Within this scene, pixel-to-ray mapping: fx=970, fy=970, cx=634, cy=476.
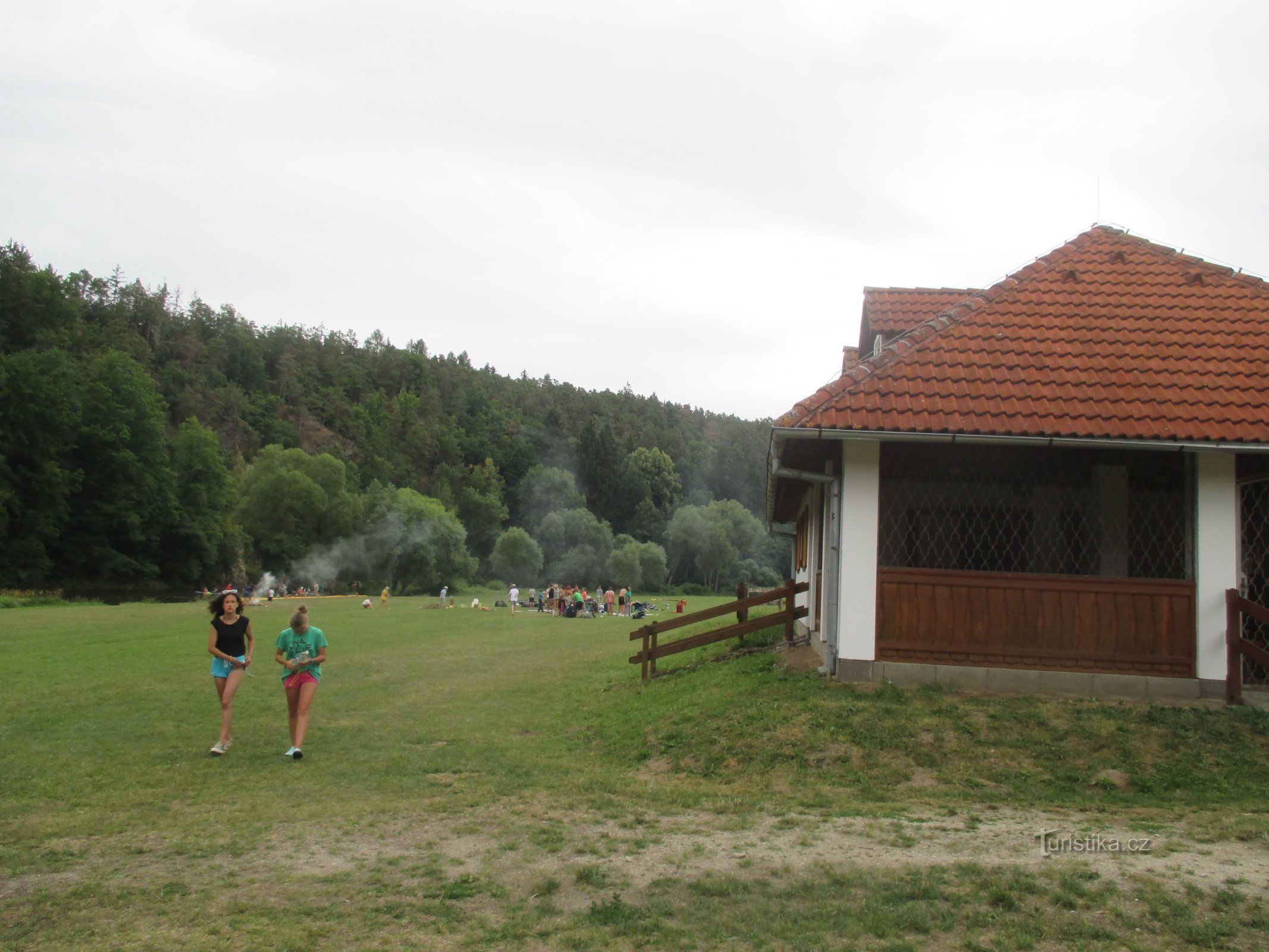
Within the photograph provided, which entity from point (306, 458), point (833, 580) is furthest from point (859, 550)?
point (306, 458)

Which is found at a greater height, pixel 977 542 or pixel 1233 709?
pixel 977 542

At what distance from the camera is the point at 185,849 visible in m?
6.74

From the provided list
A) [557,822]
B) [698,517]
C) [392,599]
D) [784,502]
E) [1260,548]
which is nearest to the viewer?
[557,822]

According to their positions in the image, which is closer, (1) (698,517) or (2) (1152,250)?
(2) (1152,250)

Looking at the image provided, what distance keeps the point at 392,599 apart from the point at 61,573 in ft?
90.8

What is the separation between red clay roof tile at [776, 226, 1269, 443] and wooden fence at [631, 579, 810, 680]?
4.48m

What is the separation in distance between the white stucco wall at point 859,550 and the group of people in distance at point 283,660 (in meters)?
5.84

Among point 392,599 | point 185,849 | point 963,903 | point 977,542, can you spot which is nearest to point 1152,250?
point 977,542

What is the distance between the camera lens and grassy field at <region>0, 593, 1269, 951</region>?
5203 millimetres

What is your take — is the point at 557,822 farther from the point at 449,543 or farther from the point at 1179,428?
the point at 449,543

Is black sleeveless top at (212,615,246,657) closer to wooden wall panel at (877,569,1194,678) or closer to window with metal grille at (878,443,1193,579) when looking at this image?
wooden wall panel at (877,569,1194,678)

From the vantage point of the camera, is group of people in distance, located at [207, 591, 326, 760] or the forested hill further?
the forested hill

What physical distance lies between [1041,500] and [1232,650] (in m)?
2.53

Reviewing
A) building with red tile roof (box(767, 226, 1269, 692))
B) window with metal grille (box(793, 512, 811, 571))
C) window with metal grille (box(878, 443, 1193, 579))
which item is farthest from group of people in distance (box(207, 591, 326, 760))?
window with metal grille (box(793, 512, 811, 571))
